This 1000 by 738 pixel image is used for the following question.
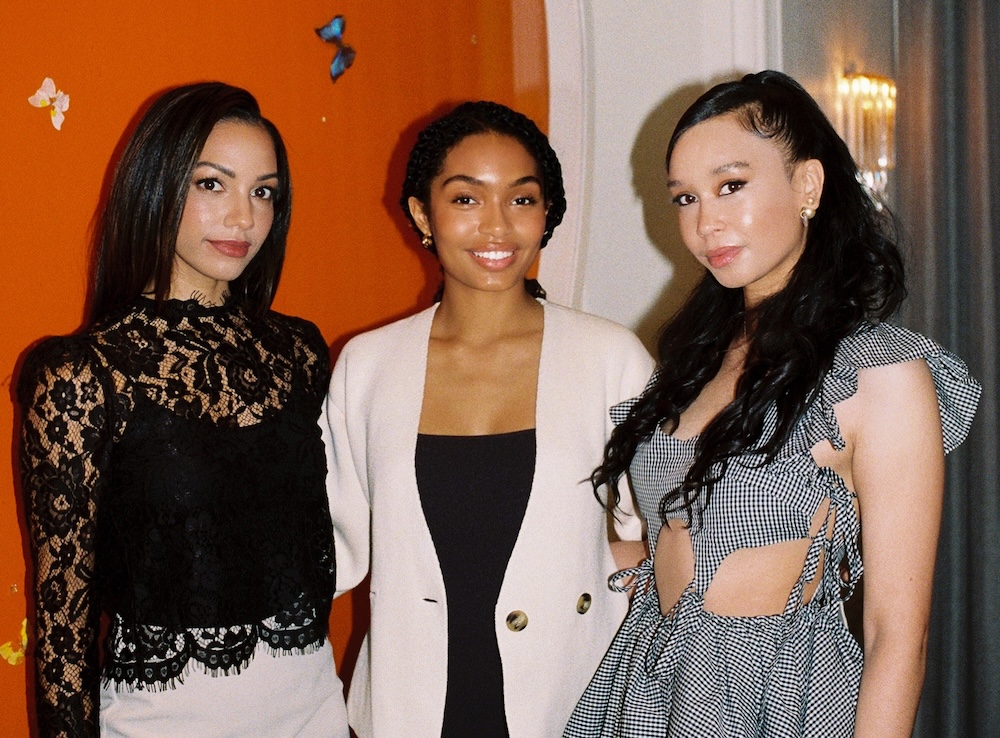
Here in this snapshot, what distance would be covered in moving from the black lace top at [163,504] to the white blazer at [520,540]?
12cm

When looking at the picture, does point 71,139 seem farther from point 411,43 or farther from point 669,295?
point 669,295

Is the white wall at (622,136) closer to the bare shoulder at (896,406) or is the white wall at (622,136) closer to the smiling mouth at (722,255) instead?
the smiling mouth at (722,255)

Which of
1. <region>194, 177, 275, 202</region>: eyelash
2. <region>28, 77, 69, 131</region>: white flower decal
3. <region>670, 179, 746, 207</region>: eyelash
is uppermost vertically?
<region>28, 77, 69, 131</region>: white flower decal

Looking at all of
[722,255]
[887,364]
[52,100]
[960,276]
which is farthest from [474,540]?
[960,276]

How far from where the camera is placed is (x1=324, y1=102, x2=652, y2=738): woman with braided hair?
173cm

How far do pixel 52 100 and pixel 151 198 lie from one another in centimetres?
34

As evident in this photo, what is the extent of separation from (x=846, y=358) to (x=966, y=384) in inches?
7.9

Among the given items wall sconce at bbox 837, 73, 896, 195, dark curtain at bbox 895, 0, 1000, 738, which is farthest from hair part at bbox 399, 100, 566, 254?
dark curtain at bbox 895, 0, 1000, 738

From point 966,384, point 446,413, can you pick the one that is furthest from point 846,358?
point 446,413

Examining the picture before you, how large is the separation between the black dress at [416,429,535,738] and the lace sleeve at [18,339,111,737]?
563 millimetres

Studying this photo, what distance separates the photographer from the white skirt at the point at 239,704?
1.61 meters

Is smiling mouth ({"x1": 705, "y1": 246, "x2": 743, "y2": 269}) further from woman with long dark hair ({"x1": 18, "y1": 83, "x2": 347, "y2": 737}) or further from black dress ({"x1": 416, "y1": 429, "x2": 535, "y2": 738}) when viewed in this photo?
woman with long dark hair ({"x1": 18, "y1": 83, "x2": 347, "y2": 737})

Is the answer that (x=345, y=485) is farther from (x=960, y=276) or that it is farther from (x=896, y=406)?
(x=960, y=276)

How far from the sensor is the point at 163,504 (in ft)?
5.30
